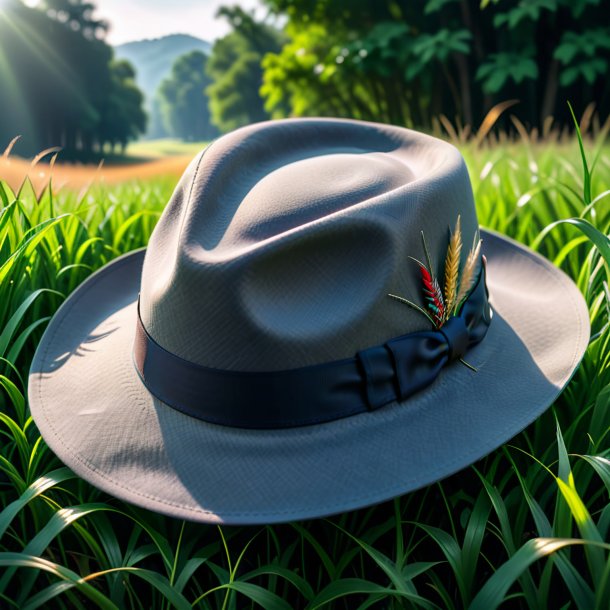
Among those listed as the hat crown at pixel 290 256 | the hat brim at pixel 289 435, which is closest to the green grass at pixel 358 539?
the hat brim at pixel 289 435

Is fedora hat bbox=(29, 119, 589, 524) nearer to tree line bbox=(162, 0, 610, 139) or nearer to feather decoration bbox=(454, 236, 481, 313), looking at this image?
feather decoration bbox=(454, 236, 481, 313)

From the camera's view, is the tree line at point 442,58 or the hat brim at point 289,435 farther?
the tree line at point 442,58

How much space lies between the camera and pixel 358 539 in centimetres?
120

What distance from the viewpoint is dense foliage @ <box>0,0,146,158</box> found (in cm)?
3170

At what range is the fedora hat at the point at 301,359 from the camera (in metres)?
1.12

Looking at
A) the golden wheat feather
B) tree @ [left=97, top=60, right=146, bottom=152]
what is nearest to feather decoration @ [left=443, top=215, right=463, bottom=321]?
the golden wheat feather

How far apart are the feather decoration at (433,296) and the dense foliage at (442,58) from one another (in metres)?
7.30

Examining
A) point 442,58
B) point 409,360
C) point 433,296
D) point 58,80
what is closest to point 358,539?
point 409,360

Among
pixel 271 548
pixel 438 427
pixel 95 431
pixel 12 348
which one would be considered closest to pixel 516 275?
pixel 438 427

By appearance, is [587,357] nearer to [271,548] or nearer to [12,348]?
[271,548]

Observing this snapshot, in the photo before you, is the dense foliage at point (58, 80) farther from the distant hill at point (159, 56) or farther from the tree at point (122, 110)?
the distant hill at point (159, 56)

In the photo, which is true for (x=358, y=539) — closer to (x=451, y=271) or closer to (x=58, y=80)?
(x=451, y=271)

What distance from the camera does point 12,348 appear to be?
5.14ft

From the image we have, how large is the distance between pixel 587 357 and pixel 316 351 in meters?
0.80
